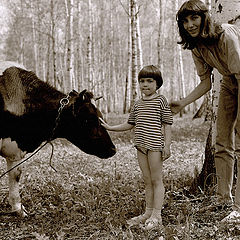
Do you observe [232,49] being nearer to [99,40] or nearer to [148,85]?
[148,85]

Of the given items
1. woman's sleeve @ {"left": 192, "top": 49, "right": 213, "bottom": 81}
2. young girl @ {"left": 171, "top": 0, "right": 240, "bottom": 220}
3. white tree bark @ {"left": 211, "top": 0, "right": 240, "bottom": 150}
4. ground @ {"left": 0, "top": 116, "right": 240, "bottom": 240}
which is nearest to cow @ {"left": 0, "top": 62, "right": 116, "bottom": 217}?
ground @ {"left": 0, "top": 116, "right": 240, "bottom": 240}

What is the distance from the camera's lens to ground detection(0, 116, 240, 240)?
3.79 meters

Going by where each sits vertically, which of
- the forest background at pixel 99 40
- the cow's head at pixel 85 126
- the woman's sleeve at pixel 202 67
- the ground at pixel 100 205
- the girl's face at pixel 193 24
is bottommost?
the ground at pixel 100 205

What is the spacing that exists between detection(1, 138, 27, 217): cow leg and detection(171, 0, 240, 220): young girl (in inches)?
84.9

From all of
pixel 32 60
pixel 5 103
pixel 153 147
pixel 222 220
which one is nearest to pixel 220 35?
pixel 153 147

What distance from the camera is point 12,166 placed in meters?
5.06

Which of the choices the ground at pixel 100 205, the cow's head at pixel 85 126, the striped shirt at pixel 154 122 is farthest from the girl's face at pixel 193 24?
the ground at pixel 100 205

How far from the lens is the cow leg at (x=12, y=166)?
4.85 meters

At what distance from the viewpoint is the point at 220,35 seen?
3.84 m

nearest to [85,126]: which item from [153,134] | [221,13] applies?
[153,134]

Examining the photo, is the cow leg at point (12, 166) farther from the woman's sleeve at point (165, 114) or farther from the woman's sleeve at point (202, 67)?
the woman's sleeve at point (202, 67)

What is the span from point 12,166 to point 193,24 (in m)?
2.98

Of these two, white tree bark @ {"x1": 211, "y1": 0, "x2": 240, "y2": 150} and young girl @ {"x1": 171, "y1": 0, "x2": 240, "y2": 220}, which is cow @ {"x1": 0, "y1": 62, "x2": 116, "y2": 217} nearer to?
young girl @ {"x1": 171, "y1": 0, "x2": 240, "y2": 220}

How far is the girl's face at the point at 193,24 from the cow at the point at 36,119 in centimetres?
154
